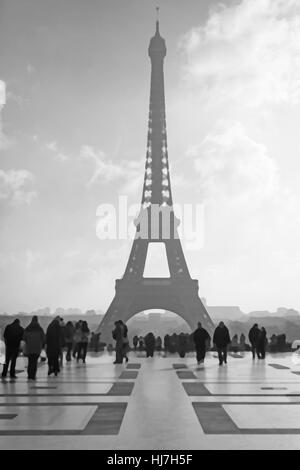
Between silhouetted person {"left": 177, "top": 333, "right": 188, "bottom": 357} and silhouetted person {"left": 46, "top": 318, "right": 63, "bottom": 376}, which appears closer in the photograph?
silhouetted person {"left": 46, "top": 318, "right": 63, "bottom": 376}

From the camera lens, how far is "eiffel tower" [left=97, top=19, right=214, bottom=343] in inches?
2411

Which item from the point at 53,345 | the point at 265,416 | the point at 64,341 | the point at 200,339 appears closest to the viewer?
the point at 265,416

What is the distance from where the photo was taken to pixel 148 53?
226 feet

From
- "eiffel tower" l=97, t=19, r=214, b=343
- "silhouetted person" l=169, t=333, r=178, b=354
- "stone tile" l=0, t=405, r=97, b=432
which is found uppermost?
"eiffel tower" l=97, t=19, r=214, b=343

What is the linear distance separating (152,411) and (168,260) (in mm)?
54073

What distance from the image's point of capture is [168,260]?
63.7 m

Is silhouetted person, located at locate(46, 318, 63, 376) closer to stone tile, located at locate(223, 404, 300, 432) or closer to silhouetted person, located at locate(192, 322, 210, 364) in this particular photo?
silhouetted person, located at locate(192, 322, 210, 364)

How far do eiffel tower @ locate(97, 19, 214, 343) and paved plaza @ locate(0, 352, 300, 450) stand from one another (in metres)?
44.4

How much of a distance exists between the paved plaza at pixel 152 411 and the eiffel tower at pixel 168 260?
146ft

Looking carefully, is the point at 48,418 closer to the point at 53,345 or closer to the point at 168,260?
the point at 53,345

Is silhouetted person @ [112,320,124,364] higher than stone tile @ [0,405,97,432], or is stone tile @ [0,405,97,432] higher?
silhouetted person @ [112,320,124,364]

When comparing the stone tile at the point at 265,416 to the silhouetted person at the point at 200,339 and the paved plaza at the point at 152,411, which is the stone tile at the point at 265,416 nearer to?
the paved plaza at the point at 152,411

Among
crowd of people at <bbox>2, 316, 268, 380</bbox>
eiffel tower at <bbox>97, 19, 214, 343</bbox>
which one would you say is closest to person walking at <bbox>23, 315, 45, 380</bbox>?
crowd of people at <bbox>2, 316, 268, 380</bbox>

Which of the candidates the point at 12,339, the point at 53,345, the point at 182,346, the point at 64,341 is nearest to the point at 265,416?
the point at 12,339
